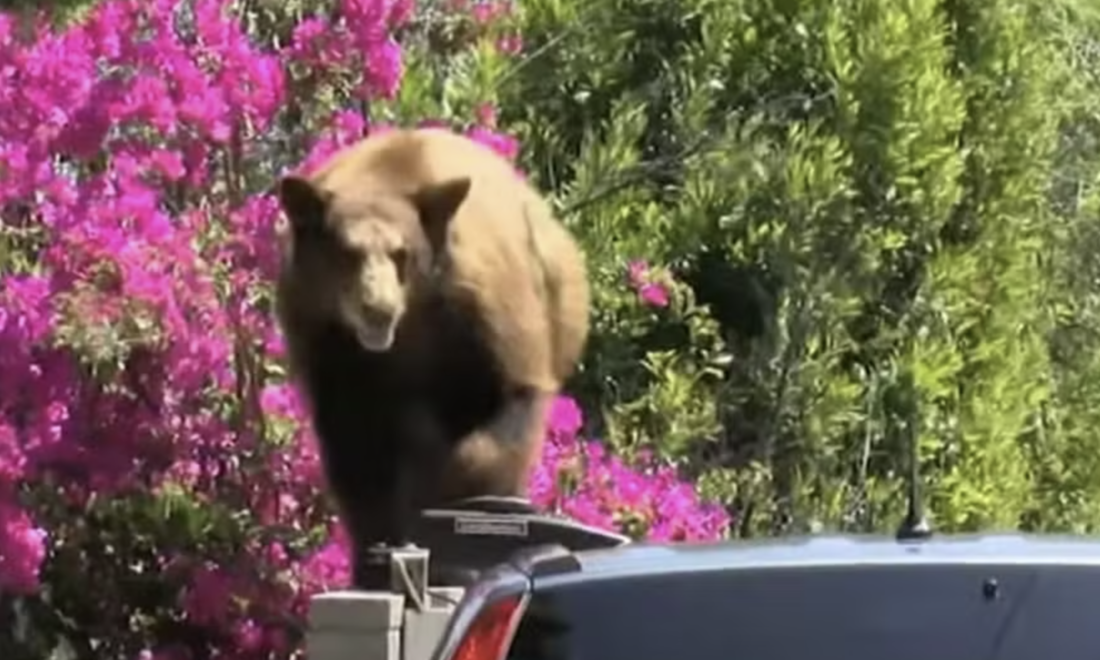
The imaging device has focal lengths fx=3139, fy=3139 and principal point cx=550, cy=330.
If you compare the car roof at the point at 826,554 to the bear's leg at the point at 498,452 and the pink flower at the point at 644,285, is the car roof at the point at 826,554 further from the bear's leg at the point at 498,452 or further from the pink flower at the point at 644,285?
the pink flower at the point at 644,285

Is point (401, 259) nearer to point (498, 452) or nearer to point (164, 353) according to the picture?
point (498, 452)

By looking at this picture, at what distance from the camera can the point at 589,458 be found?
1134cm

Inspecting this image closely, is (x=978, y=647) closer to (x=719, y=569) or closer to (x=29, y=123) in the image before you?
(x=719, y=569)

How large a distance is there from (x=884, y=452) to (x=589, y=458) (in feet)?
10.2

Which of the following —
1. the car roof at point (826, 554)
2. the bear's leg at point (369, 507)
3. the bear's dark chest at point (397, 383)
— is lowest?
the bear's leg at point (369, 507)

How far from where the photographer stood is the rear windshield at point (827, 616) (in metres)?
5.33

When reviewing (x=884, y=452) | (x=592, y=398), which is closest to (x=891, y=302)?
(x=884, y=452)

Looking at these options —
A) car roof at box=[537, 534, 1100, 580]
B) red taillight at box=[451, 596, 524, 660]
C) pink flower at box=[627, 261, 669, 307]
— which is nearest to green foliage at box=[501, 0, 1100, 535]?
pink flower at box=[627, 261, 669, 307]

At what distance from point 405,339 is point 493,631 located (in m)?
3.66

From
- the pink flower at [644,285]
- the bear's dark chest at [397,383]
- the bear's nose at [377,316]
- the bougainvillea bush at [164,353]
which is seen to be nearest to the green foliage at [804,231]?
the pink flower at [644,285]

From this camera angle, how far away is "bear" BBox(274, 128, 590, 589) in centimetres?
920

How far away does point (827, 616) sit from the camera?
538 cm

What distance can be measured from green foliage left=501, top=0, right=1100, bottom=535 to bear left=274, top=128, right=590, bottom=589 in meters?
3.06

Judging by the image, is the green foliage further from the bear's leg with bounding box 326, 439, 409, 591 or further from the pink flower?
the bear's leg with bounding box 326, 439, 409, 591
